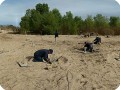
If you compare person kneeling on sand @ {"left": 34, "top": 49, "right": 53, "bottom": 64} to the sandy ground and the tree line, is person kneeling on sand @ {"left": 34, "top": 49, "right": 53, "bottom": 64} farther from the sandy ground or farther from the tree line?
the tree line

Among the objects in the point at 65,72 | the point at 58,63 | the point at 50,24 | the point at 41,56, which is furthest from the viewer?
the point at 50,24

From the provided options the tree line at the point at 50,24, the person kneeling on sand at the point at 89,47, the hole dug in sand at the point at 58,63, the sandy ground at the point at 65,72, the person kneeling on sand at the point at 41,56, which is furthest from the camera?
the tree line at the point at 50,24

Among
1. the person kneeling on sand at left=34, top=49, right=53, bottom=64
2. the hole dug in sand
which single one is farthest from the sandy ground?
the person kneeling on sand at left=34, top=49, right=53, bottom=64

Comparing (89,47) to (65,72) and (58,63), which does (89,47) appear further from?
(65,72)

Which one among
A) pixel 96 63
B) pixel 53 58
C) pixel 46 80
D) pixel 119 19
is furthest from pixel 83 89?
pixel 119 19

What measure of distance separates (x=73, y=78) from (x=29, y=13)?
12869mm

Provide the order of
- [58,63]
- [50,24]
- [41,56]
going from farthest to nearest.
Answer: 1. [50,24]
2. [41,56]
3. [58,63]

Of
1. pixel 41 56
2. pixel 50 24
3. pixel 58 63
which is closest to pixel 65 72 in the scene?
pixel 58 63

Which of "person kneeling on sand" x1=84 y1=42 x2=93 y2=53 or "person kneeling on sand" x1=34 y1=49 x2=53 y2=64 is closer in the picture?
"person kneeling on sand" x1=34 y1=49 x2=53 y2=64

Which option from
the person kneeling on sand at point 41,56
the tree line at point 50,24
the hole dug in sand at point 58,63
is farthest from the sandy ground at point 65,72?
the tree line at point 50,24

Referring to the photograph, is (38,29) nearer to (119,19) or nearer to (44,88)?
(119,19)

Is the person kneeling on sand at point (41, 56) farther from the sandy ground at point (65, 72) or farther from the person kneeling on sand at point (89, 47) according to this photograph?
the person kneeling on sand at point (89, 47)

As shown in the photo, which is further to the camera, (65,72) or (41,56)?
(41,56)

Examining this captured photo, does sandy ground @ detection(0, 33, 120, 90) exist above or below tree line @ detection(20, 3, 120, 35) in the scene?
below
